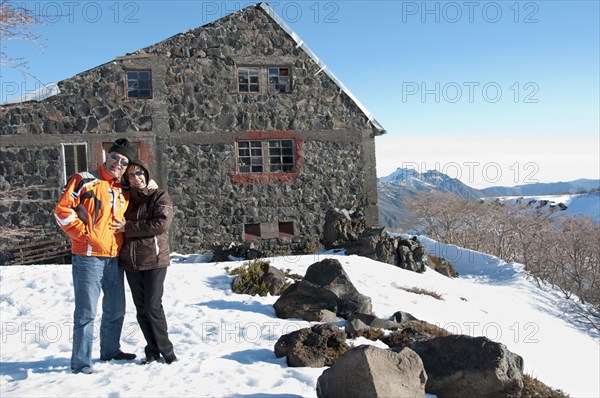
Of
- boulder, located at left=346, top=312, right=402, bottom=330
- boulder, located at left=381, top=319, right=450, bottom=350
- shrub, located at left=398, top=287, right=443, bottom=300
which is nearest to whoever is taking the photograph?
boulder, located at left=381, top=319, right=450, bottom=350

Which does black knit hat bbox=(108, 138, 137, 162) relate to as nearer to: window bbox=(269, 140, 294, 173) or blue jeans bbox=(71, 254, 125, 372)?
blue jeans bbox=(71, 254, 125, 372)

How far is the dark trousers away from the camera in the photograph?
490 centimetres

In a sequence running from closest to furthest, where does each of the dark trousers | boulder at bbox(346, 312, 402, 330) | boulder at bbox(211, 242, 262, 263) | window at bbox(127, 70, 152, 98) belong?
the dark trousers
boulder at bbox(346, 312, 402, 330)
boulder at bbox(211, 242, 262, 263)
window at bbox(127, 70, 152, 98)

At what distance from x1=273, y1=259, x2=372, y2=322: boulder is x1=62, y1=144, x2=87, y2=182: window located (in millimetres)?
8490

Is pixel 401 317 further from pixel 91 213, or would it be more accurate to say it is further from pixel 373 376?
pixel 91 213

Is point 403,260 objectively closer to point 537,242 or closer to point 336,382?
point 336,382

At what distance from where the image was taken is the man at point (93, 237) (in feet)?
15.1

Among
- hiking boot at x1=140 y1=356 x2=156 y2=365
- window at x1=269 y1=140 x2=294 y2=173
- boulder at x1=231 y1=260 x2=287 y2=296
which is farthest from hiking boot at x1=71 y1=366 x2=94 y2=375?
window at x1=269 y1=140 x2=294 y2=173

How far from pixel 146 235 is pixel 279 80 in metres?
10.5

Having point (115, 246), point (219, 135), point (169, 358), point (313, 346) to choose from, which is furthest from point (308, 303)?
point (219, 135)

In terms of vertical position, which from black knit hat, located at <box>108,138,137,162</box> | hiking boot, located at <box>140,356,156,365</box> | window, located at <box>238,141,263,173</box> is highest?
window, located at <box>238,141,263,173</box>

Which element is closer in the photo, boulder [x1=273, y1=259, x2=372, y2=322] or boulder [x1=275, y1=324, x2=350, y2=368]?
boulder [x1=275, y1=324, x2=350, y2=368]

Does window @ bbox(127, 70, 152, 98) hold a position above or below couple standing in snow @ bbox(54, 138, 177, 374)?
above

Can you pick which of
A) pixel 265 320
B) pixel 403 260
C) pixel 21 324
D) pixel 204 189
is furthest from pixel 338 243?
pixel 21 324
